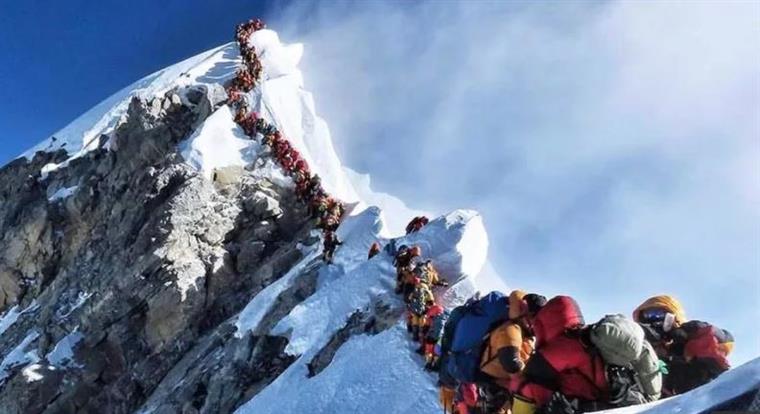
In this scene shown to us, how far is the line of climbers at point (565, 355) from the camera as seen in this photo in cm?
624

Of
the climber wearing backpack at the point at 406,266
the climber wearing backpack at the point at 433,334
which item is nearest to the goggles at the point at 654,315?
the climber wearing backpack at the point at 433,334

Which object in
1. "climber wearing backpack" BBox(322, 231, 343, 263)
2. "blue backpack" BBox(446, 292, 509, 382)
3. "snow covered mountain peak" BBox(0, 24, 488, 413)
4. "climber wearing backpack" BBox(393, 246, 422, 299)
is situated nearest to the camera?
"blue backpack" BBox(446, 292, 509, 382)

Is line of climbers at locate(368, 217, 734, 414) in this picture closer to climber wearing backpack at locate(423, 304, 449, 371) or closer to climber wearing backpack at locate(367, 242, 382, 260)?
climber wearing backpack at locate(423, 304, 449, 371)

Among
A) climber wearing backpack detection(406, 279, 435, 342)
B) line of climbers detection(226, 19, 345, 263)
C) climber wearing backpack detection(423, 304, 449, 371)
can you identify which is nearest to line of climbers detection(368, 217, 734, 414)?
climber wearing backpack detection(423, 304, 449, 371)

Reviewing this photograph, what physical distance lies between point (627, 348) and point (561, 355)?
612mm

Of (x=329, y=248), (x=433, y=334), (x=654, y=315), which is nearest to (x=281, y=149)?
(x=329, y=248)

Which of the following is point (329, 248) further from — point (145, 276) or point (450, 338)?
point (450, 338)

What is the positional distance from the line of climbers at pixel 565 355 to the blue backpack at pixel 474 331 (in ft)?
0.04

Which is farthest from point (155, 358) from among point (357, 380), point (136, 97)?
point (136, 97)

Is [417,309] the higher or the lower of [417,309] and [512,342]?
the higher

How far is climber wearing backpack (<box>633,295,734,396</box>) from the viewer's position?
8078 mm

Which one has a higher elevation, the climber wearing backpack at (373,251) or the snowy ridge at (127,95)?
the snowy ridge at (127,95)

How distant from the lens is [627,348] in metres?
6.01

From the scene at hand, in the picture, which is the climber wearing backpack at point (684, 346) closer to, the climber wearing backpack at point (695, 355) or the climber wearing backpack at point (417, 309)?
the climber wearing backpack at point (695, 355)
